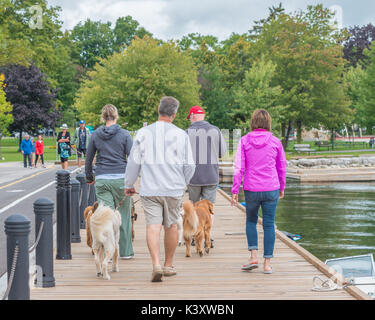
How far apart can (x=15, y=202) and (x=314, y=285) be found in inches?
508

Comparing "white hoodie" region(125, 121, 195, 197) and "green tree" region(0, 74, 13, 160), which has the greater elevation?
"green tree" region(0, 74, 13, 160)

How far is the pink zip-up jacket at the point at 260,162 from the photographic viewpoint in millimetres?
7422

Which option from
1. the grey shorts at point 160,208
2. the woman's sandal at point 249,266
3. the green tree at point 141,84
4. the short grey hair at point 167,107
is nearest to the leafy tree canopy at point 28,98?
the green tree at point 141,84

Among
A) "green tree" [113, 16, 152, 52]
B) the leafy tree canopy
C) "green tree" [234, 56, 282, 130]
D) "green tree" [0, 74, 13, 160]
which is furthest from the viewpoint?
"green tree" [113, 16, 152, 52]

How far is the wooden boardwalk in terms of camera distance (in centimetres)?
649

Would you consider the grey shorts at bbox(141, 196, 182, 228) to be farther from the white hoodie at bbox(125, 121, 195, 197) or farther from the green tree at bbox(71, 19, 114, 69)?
the green tree at bbox(71, 19, 114, 69)

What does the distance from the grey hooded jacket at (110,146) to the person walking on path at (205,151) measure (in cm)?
148

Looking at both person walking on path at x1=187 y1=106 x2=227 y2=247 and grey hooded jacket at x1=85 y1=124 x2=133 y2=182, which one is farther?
person walking on path at x1=187 y1=106 x2=227 y2=247

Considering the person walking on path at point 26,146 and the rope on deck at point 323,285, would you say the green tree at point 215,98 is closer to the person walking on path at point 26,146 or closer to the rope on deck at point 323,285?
the person walking on path at point 26,146

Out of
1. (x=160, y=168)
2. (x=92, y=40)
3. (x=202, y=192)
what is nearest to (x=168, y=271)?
(x=160, y=168)

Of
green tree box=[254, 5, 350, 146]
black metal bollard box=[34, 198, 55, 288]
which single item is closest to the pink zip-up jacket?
black metal bollard box=[34, 198, 55, 288]

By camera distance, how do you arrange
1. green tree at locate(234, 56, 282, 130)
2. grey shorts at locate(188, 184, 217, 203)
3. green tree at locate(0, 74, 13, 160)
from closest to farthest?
1. grey shorts at locate(188, 184, 217, 203)
2. green tree at locate(0, 74, 13, 160)
3. green tree at locate(234, 56, 282, 130)

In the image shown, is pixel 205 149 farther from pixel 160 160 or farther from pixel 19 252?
pixel 19 252

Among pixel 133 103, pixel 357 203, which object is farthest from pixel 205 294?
pixel 133 103
